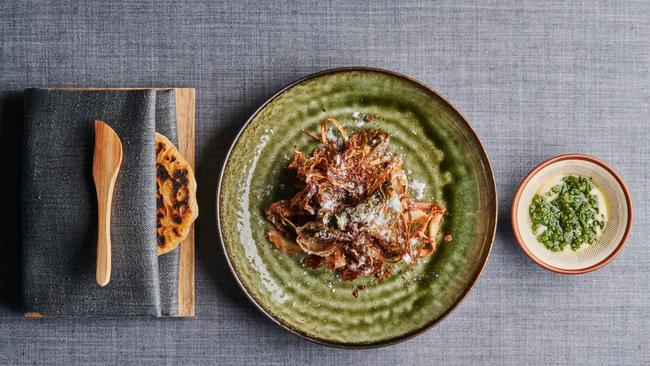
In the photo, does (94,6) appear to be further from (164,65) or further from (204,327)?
(204,327)

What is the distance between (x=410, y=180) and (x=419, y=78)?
383mm

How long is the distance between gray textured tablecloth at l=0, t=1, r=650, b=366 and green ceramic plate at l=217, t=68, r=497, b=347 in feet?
0.42

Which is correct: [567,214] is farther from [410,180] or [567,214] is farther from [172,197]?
[172,197]

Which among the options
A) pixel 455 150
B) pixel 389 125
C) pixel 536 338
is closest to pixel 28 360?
pixel 389 125

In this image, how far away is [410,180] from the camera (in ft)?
6.26

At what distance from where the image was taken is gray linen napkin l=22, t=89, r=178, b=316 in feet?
5.90

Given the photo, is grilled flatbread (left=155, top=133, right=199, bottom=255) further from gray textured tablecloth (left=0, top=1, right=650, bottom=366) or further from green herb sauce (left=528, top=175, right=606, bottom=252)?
green herb sauce (left=528, top=175, right=606, bottom=252)

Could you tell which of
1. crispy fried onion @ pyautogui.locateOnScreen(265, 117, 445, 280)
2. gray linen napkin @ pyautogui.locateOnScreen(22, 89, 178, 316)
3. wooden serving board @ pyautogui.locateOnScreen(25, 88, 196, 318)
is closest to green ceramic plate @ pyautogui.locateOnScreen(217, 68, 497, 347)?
crispy fried onion @ pyautogui.locateOnScreen(265, 117, 445, 280)

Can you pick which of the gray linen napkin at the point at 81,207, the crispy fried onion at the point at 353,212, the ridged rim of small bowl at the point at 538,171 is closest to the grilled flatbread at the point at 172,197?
the gray linen napkin at the point at 81,207

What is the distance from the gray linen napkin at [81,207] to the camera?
1.80 meters

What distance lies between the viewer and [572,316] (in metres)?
2.00

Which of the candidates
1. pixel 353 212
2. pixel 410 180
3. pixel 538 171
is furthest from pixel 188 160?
pixel 538 171

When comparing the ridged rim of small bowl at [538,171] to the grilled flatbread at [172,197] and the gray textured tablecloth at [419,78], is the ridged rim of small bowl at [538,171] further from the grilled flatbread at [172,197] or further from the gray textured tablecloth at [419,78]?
the grilled flatbread at [172,197]

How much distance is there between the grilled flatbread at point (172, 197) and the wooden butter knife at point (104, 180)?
0.14 meters
